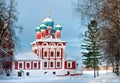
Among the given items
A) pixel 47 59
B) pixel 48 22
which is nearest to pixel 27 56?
pixel 47 59

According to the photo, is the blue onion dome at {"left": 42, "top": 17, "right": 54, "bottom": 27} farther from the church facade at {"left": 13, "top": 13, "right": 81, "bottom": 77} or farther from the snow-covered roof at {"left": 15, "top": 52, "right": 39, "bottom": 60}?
the snow-covered roof at {"left": 15, "top": 52, "right": 39, "bottom": 60}

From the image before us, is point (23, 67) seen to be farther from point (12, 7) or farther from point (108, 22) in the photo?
point (108, 22)

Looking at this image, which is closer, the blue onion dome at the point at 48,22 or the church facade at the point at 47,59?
the church facade at the point at 47,59

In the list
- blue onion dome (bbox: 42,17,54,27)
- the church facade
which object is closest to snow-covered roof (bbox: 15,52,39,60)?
the church facade

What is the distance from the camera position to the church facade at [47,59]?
65562 millimetres

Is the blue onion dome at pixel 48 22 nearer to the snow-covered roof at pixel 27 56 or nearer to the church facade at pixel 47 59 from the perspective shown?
the church facade at pixel 47 59

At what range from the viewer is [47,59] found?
222 ft

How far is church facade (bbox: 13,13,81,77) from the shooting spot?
65.6 m

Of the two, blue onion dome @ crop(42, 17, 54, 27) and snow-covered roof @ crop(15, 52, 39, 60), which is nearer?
snow-covered roof @ crop(15, 52, 39, 60)

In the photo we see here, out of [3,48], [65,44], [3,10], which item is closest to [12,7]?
[3,10]

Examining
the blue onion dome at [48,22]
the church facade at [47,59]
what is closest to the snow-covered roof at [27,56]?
the church facade at [47,59]

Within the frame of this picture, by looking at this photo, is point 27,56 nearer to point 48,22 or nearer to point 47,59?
point 47,59

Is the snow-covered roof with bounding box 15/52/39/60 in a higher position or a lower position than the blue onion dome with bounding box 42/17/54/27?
lower

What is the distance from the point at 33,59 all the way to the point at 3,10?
43.6 meters
